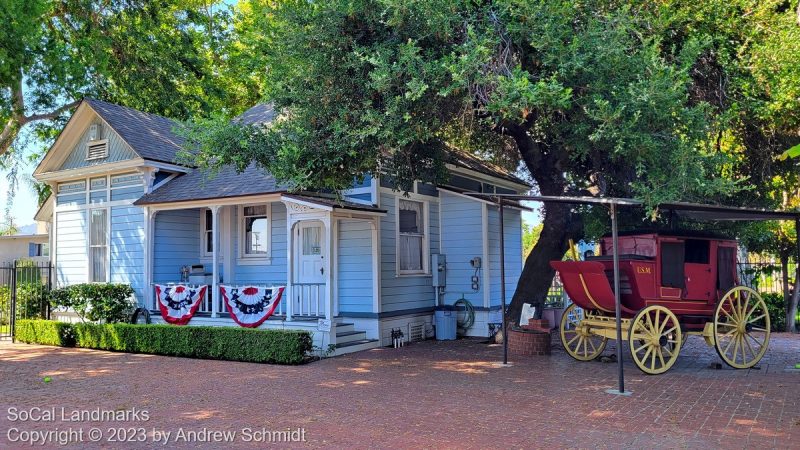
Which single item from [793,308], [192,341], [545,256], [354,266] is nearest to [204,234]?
[192,341]

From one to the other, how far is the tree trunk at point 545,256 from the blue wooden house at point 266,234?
158 centimetres

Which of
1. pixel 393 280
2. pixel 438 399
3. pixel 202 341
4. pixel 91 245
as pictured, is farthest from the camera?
pixel 91 245

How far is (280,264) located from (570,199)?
25.4 feet

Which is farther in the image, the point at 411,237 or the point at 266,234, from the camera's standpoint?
the point at 411,237

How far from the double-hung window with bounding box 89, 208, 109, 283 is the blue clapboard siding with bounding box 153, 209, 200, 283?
5.45ft

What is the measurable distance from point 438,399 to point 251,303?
595 cm

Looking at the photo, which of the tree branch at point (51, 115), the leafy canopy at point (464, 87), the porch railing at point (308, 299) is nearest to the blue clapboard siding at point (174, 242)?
the porch railing at point (308, 299)

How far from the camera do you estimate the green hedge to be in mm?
11070

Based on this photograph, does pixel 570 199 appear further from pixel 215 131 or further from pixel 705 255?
pixel 215 131

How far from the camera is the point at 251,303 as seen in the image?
42.2 feet

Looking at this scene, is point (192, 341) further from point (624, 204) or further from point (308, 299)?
point (624, 204)

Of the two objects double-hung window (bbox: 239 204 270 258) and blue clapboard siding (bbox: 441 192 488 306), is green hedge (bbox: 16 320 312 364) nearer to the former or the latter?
double-hung window (bbox: 239 204 270 258)

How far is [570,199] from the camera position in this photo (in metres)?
8.62

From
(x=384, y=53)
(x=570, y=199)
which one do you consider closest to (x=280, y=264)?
(x=384, y=53)
